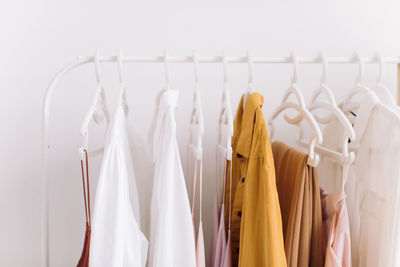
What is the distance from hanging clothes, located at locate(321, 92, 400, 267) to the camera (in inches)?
34.0

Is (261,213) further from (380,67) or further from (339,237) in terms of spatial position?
(380,67)

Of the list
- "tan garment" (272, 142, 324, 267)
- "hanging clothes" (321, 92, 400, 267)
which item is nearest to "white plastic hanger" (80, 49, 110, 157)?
"tan garment" (272, 142, 324, 267)

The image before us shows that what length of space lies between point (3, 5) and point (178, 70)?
69 centimetres

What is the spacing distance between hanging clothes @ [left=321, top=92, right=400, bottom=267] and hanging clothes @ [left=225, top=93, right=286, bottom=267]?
25 cm

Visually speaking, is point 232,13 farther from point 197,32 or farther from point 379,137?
point 379,137

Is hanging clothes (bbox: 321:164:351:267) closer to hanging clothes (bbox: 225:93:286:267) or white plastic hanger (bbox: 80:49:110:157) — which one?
hanging clothes (bbox: 225:93:286:267)

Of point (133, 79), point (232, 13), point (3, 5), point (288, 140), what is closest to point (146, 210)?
point (133, 79)

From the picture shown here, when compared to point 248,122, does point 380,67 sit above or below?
above

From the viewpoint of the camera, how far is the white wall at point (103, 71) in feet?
4.55

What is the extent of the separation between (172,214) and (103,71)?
744mm

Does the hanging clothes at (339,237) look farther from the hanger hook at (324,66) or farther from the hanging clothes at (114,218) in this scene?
the hanging clothes at (114,218)

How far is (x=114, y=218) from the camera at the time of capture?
0.85m

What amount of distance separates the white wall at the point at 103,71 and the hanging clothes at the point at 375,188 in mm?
512

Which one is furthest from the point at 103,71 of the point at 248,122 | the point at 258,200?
the point at 258,200
